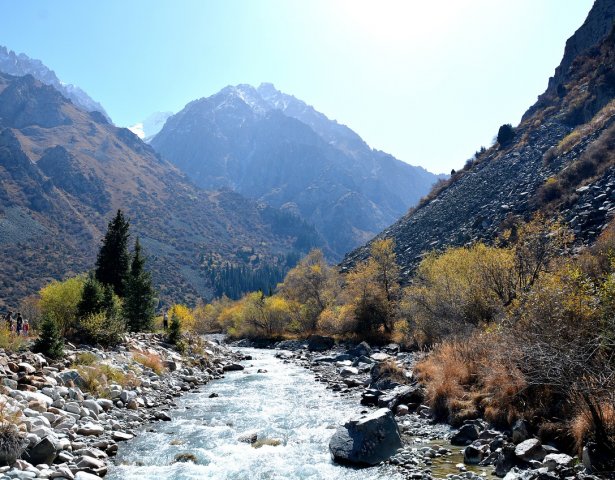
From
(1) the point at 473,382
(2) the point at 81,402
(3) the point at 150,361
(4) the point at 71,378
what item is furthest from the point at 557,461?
(3) the point at 150,361

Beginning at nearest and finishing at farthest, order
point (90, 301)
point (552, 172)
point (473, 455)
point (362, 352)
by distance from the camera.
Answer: point (473, 455) < point (90, 301) < point (362, 352) < point (552, 172)

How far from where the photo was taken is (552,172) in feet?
169

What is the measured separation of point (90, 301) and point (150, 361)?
6.08 metres

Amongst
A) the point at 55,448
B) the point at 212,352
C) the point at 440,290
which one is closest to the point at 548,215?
the point at 440,290

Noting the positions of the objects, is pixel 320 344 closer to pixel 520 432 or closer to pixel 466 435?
pixel 466 435

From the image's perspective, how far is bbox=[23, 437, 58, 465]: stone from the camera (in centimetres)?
1228

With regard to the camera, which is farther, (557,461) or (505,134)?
(505,134)

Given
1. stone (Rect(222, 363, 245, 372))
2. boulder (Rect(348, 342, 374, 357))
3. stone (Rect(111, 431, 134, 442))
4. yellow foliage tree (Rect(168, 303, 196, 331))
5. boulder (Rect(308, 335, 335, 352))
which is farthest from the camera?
yellow foliage tree (Rect(168, 303, 196, 331))

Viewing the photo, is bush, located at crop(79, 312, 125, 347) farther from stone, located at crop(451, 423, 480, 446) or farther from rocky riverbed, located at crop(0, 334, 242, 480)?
stone, located at crop(451, 423, 480, 446)

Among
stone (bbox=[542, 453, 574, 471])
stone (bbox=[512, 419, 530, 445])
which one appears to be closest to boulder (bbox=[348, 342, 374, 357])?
stone (bbox=[512, 419, 530, 445])

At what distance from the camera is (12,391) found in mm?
15703

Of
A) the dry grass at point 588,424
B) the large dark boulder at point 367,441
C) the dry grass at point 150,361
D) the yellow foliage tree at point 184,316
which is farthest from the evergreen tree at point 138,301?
the dry grass at point 588,424

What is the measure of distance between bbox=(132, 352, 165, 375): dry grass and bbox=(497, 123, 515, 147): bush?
73.1 m

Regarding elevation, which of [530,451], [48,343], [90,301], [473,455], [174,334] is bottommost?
[174,334]
